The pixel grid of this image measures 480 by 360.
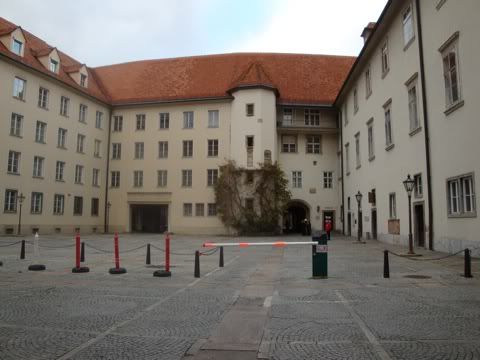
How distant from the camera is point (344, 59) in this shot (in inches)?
1987

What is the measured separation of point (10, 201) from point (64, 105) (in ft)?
34.0

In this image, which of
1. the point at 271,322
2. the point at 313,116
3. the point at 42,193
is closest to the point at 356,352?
the point at 271,322

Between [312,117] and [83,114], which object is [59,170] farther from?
[312,117]

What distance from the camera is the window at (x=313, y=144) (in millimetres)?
44094

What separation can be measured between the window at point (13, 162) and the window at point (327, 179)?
2662cm

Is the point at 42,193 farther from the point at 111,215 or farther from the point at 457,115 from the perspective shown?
the point at 457,115

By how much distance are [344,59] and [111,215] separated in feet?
98.8

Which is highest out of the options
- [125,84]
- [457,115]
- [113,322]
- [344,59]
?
[344,59]

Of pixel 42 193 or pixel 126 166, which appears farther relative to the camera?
pixel 126 166

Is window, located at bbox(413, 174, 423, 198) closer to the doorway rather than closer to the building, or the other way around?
the building

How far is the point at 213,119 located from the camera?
144ft

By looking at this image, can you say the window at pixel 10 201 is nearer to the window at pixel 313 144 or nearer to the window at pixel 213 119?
the window at pixel 213 119

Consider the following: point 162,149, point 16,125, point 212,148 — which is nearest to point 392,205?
point 212,148

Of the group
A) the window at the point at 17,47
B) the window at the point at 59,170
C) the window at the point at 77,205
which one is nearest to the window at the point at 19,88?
the window at the point at 17,47
